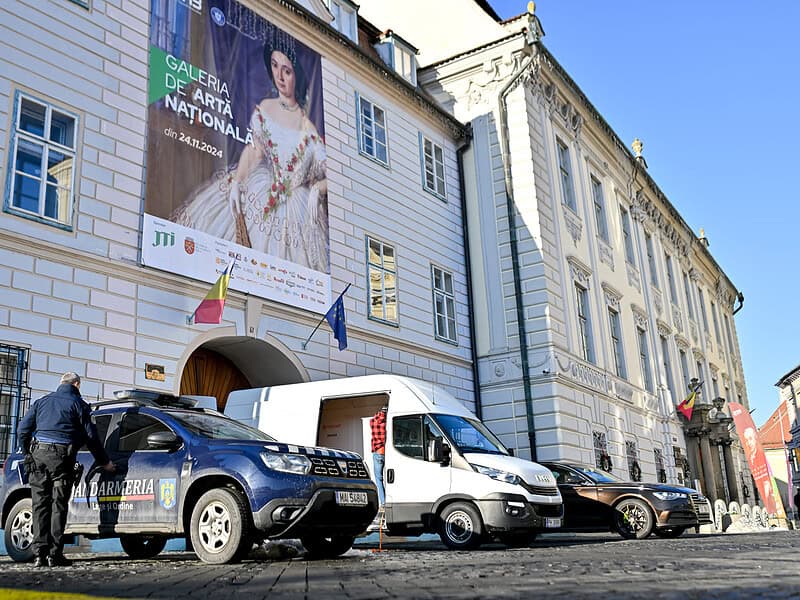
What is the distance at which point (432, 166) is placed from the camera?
73.4 feet

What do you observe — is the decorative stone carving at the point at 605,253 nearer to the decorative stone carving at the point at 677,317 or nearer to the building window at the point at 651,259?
the building window at the point at 651,259

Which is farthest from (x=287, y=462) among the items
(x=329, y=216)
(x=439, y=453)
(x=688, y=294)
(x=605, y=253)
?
(x=688, y=294)

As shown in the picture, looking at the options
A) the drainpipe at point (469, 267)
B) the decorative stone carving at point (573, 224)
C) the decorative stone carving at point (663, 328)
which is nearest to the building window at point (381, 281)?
the drainpipe at point (469, 267)

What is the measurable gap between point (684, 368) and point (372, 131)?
20783 mm

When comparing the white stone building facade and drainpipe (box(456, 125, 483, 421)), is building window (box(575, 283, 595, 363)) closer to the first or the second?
drainpipe (box(456, 125, 483, 421))

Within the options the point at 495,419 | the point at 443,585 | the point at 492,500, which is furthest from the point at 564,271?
the point at 443,585

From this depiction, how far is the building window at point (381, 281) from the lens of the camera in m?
18.5

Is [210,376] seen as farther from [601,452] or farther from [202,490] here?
[601,452]

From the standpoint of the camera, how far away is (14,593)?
16.7 ft

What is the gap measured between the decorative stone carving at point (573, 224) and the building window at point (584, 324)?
4.77 feet

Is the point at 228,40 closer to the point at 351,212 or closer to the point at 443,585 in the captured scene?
the point at 351,212

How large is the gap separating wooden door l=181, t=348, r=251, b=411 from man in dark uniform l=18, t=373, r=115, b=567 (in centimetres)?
633

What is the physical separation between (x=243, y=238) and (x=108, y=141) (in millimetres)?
2921

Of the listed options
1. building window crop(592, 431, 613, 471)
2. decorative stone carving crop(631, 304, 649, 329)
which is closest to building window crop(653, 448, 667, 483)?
decorative stone carving crop(631, 304, 649, 329)
